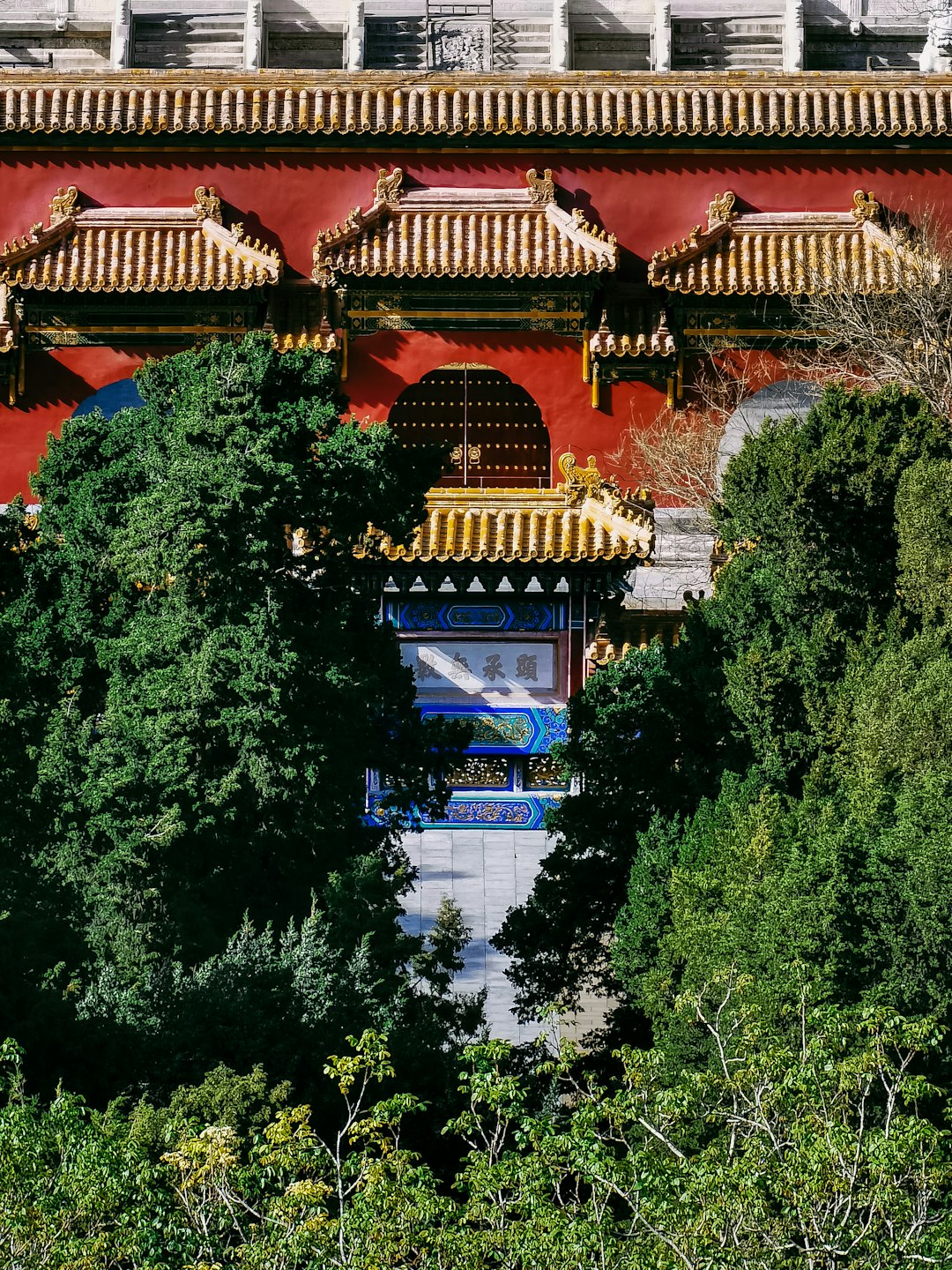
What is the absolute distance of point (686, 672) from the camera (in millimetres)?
20281

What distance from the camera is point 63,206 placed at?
1155 inches

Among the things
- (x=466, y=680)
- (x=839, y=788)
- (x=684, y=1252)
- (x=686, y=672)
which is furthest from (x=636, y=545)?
(x=684, y=1252)

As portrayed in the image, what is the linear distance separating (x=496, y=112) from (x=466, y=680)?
314 inches

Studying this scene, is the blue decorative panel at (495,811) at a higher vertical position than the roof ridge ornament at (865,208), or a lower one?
lower

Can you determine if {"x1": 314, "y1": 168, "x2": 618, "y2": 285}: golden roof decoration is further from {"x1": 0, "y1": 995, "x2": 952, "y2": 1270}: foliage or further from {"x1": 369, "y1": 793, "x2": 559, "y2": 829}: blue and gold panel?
{"x1": 0, "y1": 995, "x2": 952, "y2": 1270}: foliage

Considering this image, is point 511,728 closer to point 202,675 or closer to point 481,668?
point 481,668

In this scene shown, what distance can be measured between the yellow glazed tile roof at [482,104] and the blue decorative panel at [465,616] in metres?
6.90

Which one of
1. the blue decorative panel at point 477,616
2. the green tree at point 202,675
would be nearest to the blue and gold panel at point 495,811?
the blue decorative panel at point 477,616

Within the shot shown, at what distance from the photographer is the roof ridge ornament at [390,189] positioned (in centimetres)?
2916

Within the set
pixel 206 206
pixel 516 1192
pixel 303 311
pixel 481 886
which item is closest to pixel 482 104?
pixel 303 311

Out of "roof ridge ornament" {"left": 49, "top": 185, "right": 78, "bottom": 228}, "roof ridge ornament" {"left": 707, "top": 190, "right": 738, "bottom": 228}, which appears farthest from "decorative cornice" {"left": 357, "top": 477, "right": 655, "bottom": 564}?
"roof ridge ornament" {"left": 49, "top": 185, "right": 78, "bottom": 228}

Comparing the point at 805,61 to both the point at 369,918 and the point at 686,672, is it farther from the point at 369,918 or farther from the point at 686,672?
the point at 369,918

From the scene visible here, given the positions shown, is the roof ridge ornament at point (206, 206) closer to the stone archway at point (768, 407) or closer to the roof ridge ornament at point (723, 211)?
the roof ridge ornament at point (723, 211)

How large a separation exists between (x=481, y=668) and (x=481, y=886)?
2.72 m
